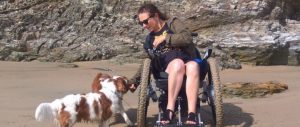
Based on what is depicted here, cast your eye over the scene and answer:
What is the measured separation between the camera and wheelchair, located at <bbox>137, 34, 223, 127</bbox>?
558cm

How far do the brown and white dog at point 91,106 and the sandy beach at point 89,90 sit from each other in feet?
1.50

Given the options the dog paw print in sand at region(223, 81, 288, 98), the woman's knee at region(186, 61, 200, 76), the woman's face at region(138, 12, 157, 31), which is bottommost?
the dog paw print in sand at region(223, 81, 288, 98)

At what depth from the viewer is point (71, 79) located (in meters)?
8.99

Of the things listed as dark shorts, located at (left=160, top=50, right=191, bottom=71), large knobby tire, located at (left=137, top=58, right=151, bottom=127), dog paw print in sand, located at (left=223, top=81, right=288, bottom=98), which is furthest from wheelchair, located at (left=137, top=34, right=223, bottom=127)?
dog paw print in sand, located at (left=223, top=81, right=288, bottom=98)

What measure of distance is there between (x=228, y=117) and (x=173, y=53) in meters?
1.12

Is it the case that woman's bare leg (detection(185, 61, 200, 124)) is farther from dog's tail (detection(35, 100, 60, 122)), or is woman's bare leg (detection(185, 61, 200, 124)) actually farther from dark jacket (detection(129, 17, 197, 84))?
dog's tail (detection(35, 100, 60, 122))

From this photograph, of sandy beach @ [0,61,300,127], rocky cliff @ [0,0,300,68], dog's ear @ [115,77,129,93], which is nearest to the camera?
dog's ear @ [115,77,129,93]

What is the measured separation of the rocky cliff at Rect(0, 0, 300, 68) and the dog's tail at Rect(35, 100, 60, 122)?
5.74m

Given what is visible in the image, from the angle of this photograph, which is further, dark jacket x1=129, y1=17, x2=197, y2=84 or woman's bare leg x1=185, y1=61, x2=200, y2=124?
dark jacket x1=129, y1=17, x2=197, y2=84

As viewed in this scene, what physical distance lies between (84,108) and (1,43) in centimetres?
663

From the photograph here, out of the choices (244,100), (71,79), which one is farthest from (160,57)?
(71,79)

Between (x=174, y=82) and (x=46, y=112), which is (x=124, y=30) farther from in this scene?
(x=46, y=112)

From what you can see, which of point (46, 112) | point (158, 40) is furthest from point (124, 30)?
point (46, 112)

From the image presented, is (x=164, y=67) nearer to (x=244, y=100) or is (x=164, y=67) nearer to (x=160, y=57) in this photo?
(x=160, y=57)
